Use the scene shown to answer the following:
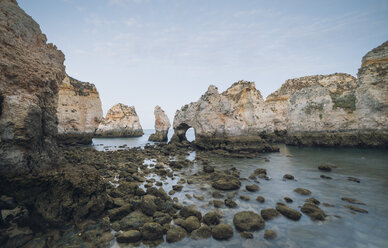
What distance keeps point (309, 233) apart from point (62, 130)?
3523cm

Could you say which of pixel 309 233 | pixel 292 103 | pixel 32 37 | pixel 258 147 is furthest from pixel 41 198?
pixel 292 103

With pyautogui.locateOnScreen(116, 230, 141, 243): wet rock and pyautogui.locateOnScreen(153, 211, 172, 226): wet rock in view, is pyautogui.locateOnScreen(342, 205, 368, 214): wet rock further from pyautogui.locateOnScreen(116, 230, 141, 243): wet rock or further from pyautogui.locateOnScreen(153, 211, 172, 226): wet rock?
pyautogui.locateOnScreen(116, 230, 141, 243): wet rock

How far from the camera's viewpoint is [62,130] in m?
28.9

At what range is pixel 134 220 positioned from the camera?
5.95 metres

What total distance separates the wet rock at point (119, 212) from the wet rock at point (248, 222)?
405 centimetres

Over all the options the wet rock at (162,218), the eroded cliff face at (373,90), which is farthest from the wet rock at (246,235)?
the eroded cliff face at (373,90)

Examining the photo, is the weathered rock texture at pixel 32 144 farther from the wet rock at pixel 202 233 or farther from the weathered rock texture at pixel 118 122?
the weathered rock texture at pixel 118 122

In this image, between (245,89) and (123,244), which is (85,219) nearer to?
(123,244)

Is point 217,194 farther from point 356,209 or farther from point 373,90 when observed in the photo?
point 373,90

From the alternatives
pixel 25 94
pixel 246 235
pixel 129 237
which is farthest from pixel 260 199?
pixel 25 94

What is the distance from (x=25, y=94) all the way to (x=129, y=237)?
5.47 metres

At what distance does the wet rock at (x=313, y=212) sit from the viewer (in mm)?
6500

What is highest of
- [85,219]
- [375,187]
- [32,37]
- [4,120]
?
[32,37]

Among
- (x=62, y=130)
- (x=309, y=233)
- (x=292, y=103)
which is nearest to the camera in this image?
(x=309, y=233)
